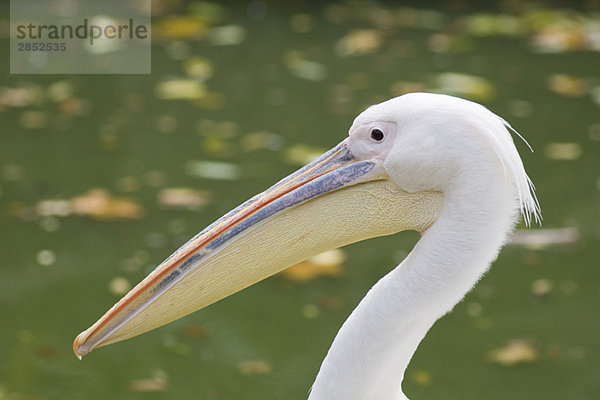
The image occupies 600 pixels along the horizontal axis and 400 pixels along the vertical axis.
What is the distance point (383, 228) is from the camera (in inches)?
89.5

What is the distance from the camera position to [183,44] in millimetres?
6449

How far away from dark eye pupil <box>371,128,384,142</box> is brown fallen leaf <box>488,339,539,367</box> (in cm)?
171

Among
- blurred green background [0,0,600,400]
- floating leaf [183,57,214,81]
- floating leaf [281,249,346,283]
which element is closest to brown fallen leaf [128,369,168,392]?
blurred green background [0,0,600,400]

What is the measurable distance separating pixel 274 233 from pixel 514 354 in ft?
5.68

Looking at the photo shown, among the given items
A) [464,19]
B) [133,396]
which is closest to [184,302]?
[133,396]

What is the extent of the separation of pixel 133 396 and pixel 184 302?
3.77 ft

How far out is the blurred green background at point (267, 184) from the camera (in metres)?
3.54

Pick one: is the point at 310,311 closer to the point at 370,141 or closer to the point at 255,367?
the point at 255,367

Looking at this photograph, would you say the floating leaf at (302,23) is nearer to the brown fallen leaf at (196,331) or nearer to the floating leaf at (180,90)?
the floating leaf at (180,90)

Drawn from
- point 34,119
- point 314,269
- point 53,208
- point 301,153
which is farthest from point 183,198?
point 34,119

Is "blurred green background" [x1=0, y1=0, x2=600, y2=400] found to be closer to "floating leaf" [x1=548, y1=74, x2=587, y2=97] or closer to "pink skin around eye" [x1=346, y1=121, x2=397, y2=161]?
"floating leaf" [x1=548, y1=74, x2=587, y2=97]

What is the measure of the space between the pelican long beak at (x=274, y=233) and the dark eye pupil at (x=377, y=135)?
0.19ft

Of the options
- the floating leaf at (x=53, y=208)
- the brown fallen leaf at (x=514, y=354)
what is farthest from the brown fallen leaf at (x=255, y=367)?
the floating leaf at (x=53, y=208)

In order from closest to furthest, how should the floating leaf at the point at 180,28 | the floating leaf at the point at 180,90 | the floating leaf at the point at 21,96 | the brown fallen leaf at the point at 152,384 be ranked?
the brown fallen leaf at the point at 152,384
the floating leaf at the point at 21,96
the floating leaf at the point at 180,90
the floating leaf at the point at 180,28
